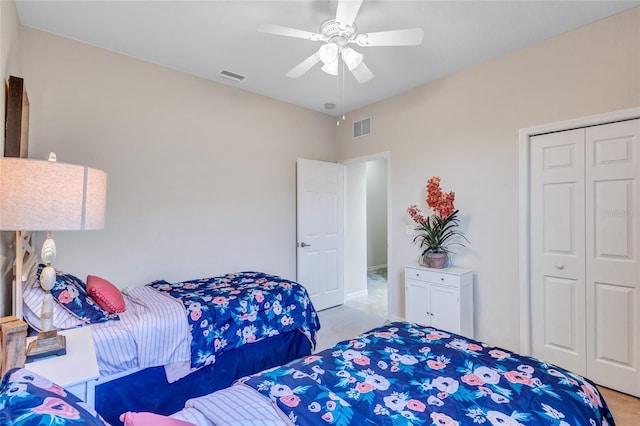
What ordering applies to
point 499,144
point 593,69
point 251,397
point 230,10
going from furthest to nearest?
point 499,144 < point 593,69 < point 230,10 < point 251,397

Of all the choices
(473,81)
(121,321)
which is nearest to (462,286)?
(473,81)

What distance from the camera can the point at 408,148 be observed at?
12.2 ft

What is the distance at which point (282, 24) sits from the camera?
7.95 ft

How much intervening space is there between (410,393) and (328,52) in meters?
2.01

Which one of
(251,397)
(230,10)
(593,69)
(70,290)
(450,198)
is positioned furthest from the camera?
(450,198)

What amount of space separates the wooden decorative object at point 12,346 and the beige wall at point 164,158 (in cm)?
163

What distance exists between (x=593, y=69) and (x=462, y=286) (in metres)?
2.02

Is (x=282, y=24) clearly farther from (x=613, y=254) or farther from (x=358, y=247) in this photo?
(x=358, y=247)

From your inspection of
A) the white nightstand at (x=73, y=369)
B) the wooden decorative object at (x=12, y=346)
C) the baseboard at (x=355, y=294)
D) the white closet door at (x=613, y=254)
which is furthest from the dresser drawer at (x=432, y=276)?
the wooden decorative object at (x=12, y=346)

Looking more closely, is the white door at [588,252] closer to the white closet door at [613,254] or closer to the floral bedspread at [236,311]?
the white closet door at [613,254]

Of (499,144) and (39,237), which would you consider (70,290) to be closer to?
(39,237)

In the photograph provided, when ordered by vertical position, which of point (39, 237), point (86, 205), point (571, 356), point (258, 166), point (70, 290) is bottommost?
point (571, 356)

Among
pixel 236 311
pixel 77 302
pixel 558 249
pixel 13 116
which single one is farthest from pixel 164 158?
pixel 558 249

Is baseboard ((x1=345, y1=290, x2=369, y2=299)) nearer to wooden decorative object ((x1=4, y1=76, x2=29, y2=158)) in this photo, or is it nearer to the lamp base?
the lamp base
